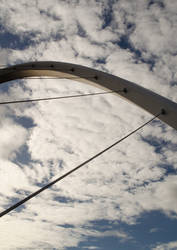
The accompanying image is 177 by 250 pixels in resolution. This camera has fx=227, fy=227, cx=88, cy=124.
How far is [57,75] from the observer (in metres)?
10.5

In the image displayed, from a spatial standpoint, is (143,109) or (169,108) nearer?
(169,108)

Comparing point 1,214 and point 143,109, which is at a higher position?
point 143,109

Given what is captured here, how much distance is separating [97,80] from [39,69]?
404cm

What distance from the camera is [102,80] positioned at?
764cm

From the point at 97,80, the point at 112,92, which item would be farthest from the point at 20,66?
the point at 112,92

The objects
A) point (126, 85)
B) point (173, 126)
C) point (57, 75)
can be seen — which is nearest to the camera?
point (173, 126)

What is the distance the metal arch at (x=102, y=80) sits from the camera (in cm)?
537

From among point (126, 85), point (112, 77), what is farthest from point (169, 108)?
point (112, 77)

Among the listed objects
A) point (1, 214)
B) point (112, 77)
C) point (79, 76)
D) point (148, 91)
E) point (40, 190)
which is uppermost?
point (79, 76)

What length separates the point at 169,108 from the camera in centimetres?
521

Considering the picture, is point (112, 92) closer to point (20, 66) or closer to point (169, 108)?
point (169, 108)

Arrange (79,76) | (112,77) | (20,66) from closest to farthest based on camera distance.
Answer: (112,77), (79,76), (20,66)

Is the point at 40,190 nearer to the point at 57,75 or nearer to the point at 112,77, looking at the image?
the point at 112,77

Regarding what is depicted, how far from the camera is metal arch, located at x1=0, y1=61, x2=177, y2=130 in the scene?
5367 millimetres
